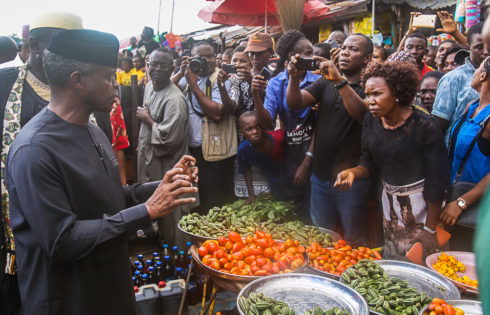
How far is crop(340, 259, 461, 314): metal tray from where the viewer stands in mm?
2180

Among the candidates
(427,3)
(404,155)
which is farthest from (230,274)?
(427,3)

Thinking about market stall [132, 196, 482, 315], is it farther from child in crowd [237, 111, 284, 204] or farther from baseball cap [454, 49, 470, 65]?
baseball cap [454, 49, 470, 65]

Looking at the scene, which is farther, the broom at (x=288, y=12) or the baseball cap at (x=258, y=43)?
the broom at (x=288, y=12)

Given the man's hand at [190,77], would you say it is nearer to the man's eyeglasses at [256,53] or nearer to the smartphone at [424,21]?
the man's eyeglasses at [256,53]

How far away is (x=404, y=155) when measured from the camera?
8.85 feet

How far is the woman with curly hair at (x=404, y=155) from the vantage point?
2619 mm

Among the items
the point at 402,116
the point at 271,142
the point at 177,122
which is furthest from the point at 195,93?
the point at 402,116

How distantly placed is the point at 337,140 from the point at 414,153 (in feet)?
2.58

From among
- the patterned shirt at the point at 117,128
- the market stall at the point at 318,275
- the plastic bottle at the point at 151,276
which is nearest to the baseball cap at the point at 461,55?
the market stall at the point at 318,275

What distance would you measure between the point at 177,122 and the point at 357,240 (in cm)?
235

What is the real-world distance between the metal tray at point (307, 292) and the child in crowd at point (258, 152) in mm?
1856

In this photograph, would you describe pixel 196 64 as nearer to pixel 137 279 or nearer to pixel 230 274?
pixel 137 279

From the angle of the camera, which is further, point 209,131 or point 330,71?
point 209,131

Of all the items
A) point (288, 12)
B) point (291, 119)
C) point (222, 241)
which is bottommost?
point (222, 241)
